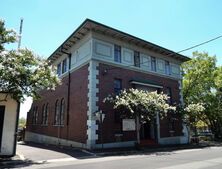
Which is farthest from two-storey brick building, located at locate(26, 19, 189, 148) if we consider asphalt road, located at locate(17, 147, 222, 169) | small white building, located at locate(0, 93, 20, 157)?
small white building, located at locate(0, 93, 20, 157)

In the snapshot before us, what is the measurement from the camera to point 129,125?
1659 cm

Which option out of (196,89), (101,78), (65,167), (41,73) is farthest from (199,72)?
(65,167)

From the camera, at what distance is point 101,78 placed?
16500mm

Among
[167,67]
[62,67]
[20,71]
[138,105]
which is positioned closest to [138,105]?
[138,105]

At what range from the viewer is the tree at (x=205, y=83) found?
28500mm

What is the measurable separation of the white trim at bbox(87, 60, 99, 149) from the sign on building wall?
2381mm

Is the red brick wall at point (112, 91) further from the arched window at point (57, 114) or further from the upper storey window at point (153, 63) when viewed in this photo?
the arched window at point (57, 114)

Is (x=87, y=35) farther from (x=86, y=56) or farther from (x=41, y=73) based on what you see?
(x=41, y=73)

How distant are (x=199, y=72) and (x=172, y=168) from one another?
2315cm

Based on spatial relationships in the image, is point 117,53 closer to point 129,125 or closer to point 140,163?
point 129,125

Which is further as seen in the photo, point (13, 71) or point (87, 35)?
point (87, 35)

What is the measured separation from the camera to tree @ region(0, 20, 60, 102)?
457 inches

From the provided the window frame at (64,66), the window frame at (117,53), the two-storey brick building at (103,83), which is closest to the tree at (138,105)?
the two-storey brick building at (103,83)

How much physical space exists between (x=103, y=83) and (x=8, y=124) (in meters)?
7.27
